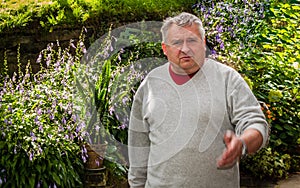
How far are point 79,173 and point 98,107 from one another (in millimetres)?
514

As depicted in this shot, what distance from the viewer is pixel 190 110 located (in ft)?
5.81

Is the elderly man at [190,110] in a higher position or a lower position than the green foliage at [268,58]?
higher

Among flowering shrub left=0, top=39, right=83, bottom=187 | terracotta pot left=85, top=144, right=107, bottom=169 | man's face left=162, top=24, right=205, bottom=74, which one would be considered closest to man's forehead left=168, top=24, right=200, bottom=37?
man's face left=162, top=24, right=205, bottom=74

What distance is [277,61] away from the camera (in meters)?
5.24

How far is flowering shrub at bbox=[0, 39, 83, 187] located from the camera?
336cm

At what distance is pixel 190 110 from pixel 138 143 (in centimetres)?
30

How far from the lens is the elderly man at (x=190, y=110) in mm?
1733

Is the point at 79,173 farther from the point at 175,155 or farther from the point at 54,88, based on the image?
the point at 175,155

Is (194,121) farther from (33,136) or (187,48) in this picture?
(33,136)

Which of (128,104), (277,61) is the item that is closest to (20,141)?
(128,104)

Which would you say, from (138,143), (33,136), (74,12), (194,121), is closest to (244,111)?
(194,121)

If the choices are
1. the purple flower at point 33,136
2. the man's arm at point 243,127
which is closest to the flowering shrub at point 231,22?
the purple flower at point 33,136

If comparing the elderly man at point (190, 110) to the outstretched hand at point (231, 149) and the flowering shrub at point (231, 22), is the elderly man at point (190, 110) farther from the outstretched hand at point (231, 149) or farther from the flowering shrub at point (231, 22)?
the flowering shrub at point (231, 22)

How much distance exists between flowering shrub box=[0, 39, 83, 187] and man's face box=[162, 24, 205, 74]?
5.75 feet
